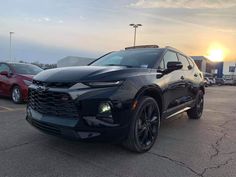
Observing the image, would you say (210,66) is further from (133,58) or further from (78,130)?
(78,130)

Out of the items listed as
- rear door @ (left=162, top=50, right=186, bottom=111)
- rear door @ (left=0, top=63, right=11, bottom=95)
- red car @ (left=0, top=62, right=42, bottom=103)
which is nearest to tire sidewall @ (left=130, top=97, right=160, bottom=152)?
rear door @ (left=162, top=50, right=186, bottom=111)

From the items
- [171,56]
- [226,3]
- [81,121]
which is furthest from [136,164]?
[226,3]

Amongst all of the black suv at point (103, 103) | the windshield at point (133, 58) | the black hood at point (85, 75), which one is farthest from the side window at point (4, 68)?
the black hood at point (85, 75)

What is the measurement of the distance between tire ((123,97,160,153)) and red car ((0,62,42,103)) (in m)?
5.39

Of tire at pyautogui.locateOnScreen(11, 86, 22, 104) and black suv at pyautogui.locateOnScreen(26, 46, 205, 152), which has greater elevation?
black suv at pyautogui.locateOnScreen(26, 46, 205, 152)

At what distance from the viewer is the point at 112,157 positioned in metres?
3.76

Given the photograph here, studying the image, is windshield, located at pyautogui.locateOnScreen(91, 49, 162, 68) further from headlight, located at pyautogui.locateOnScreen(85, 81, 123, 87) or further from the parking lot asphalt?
the parking lot asphalt

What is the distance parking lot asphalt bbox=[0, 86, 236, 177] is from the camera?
10.8 ft

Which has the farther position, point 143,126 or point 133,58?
point 133,58

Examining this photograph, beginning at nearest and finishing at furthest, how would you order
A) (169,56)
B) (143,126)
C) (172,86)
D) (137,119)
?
(137,119) < (143,126) < (172,86) < (169,56)

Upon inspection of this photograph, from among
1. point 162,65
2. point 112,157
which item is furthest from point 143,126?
point 162,65

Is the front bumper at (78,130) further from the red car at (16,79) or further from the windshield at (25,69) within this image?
the windshield at (25,69)

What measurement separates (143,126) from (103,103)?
3.20 feet

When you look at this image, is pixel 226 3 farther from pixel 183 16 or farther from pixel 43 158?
pixel 43 158
